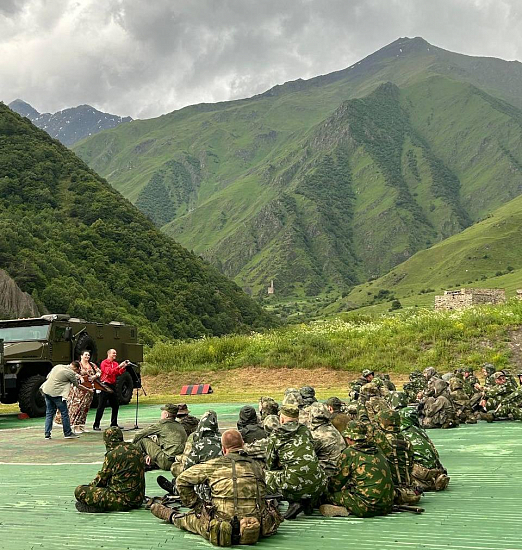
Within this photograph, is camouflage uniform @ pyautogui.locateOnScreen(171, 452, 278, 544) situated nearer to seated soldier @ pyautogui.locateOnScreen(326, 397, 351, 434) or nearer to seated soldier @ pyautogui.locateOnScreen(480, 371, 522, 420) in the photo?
seated soldier @ pyautogui.locateOnScreen(326, 397, 351, 434)

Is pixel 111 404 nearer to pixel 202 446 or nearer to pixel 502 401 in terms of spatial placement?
pixel 202 446

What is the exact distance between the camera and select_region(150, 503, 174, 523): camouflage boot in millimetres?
7043

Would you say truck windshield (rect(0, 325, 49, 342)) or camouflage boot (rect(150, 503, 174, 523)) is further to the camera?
truck windshield (rect(0, 325, 49, 342))

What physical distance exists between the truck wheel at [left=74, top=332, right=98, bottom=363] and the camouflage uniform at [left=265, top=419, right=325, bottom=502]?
45.4 feet

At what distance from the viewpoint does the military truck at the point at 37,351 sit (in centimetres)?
1827

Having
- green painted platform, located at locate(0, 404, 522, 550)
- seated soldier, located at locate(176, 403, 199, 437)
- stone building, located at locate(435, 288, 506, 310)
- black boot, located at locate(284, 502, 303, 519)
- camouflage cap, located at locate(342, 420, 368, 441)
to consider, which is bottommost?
green painted platform, located at locate(0, 404, 522, 550)

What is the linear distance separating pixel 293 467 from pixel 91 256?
55.8m

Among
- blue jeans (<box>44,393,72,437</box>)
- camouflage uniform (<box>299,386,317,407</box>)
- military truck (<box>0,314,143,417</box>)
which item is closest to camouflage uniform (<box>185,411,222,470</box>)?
camouflage uniform (<box>299,386,317,407</box>)

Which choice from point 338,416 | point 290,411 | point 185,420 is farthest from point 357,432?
point 185,420

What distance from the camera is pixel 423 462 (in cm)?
877

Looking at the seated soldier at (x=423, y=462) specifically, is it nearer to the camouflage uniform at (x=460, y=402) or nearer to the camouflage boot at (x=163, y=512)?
the camouflage boot at (x=163, y=512)

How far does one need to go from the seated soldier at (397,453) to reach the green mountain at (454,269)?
419 feet

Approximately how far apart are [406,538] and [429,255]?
176254 mm

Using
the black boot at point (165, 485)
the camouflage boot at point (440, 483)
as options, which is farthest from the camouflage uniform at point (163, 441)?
the camouflage boot at point (440, 483)
